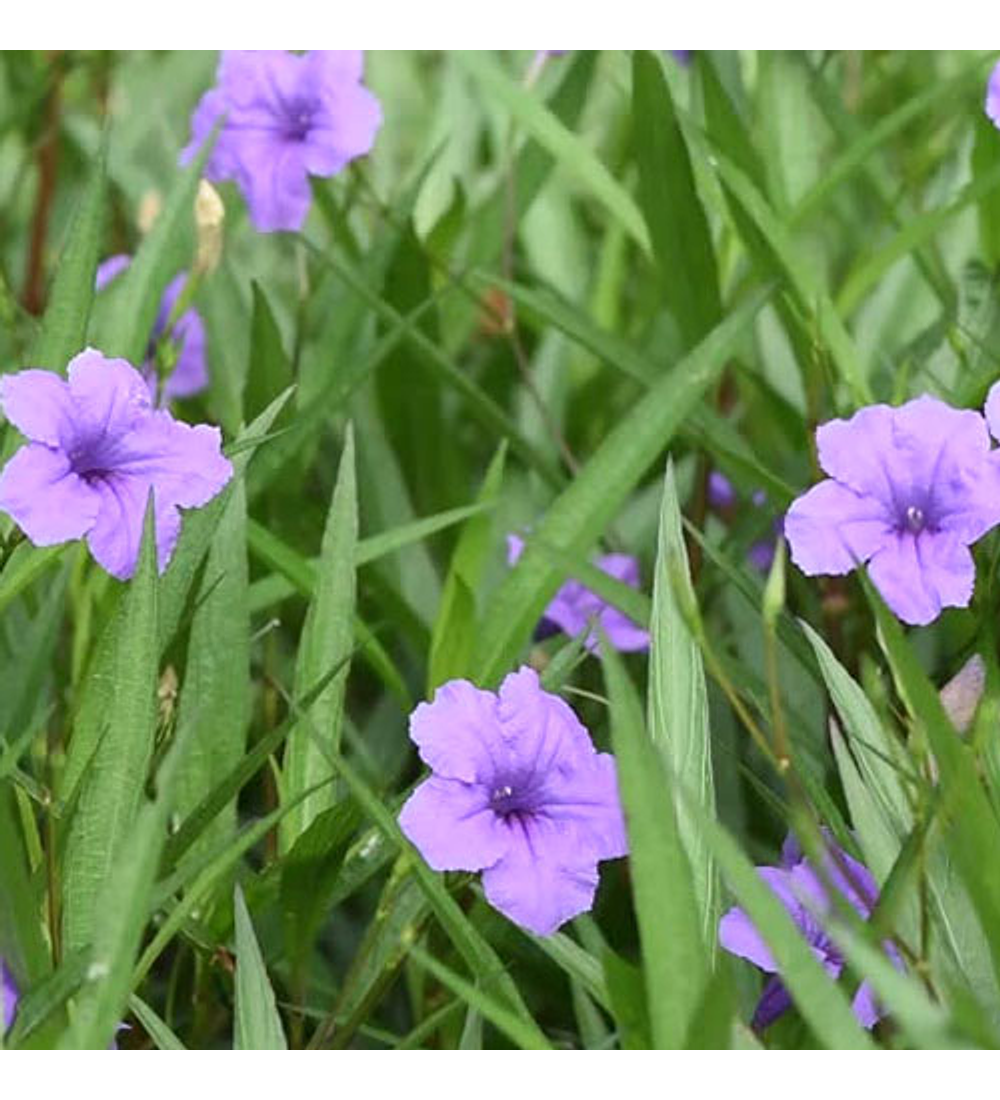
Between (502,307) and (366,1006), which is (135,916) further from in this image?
(502,307)

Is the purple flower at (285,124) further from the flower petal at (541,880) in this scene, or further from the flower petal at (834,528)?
the flower petal at (541,880)

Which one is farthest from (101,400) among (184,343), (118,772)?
(184,343)

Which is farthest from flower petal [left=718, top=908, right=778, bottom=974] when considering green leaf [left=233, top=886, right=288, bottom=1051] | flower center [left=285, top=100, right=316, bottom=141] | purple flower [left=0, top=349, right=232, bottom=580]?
flower center [left=285, top=100, right=316, bottom=141]

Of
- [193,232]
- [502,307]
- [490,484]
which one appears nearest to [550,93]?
[502,307]

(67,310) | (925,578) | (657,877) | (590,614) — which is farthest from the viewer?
(590,614)

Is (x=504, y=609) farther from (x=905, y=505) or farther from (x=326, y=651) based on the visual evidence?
(x=905, y=505)

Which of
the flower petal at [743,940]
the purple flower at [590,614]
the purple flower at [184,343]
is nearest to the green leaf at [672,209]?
the purple flower at [590,614]

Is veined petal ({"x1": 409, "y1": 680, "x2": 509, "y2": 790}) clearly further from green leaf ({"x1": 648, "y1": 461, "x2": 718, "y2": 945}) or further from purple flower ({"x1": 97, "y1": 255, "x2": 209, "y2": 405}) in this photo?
purple flower ({"x1": 97, "y1": 255, "x2": 209, "y2": 405})
